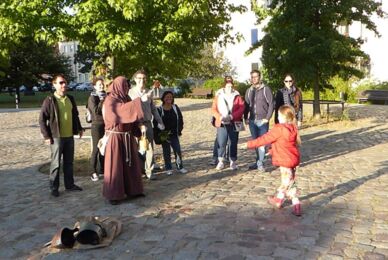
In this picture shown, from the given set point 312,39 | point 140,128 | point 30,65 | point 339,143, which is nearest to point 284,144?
point 140,128

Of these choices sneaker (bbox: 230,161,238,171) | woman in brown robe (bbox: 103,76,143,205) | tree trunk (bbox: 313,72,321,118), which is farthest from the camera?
tree trunk (bbox: 313,72,321,118)

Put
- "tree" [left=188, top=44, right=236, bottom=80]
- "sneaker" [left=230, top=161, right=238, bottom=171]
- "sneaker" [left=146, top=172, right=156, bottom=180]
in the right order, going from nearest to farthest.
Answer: "sneaker" [left=146, top=172, right=156, bottom=180] < "sneaker" [left=230, top=161, right=238, bottom=171] < "tree" [left=188, top=44, right=236, bottom=80]

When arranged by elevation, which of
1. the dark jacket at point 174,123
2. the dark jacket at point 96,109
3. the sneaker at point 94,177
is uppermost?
the dark jacket at point 96,109

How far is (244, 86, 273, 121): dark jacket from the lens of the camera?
9.09 meters

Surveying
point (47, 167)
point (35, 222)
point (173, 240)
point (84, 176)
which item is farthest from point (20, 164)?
point (173, 240)

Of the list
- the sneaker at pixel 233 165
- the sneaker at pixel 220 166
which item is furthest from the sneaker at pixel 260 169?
the sneaker at pixel 220 166

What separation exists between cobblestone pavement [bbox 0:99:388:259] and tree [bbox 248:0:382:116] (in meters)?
6.24

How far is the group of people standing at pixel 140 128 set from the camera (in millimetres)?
6453

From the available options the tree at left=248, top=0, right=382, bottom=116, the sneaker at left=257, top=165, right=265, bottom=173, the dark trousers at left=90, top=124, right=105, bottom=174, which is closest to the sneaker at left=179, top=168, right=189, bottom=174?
the sneaker at left=257, top=165, right=265, bottom=173

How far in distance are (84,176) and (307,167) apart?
4318 mm

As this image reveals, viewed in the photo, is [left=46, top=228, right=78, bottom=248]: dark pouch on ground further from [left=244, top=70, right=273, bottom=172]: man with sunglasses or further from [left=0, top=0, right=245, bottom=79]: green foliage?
[left=244, top=70, right=273, bottom=172]: man with sunglasses

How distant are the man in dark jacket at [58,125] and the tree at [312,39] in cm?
988

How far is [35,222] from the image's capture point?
6.16 m

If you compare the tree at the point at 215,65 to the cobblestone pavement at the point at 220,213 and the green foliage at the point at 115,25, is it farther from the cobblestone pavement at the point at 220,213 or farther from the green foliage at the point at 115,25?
the green foliage at the point at 115,25
